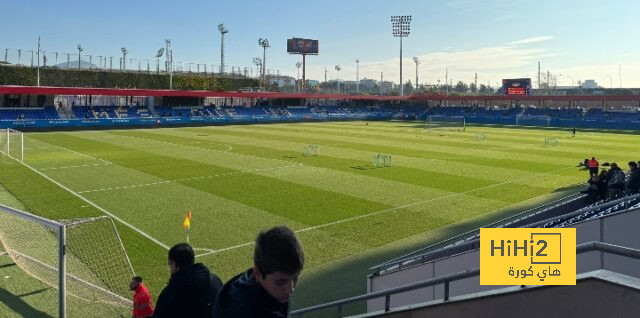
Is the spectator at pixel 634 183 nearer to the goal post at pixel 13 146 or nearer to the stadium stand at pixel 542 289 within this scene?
the stadium stand at pixel 542 289

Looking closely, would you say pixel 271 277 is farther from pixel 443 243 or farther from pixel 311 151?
pixel 311 151

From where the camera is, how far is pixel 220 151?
37094 mm

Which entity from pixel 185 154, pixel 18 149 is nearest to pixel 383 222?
pixel 185 154

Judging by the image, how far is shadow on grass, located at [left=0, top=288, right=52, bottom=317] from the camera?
29.9 feet

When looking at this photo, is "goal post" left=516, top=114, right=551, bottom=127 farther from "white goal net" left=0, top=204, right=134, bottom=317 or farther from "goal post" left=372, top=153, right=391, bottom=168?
"white goal net" left=0, top=204, right=134, bottom=317

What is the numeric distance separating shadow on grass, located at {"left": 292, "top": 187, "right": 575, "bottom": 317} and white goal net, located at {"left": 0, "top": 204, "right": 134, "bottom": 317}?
3812 millimetres

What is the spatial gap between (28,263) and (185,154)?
23.7 m

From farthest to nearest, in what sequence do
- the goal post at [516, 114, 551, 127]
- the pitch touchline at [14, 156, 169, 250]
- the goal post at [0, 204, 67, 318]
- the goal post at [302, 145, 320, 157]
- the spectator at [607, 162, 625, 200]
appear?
the goal post at [516, 114, 551, 127] < the goal post at [302, 145, 320, 157] < the spectator at [607, 162, 625, 200] < the pitch touchline at [14, 156, 169, 250] < the goal post at [0, 204, 67, 318]

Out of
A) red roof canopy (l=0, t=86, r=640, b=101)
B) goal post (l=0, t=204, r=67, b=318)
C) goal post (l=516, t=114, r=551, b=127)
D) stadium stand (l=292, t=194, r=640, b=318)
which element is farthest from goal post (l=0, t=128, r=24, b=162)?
goal post (l=516, t=114, r=551, b=127)

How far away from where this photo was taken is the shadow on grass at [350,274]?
1068 centimetres

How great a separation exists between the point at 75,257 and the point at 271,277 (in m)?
11.9

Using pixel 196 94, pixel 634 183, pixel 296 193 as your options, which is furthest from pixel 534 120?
pixel 634 183

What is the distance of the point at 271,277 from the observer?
2.82 meters

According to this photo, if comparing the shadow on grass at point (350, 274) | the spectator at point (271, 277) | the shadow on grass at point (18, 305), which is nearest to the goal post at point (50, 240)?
the shadow on grass at point (18, 305)
